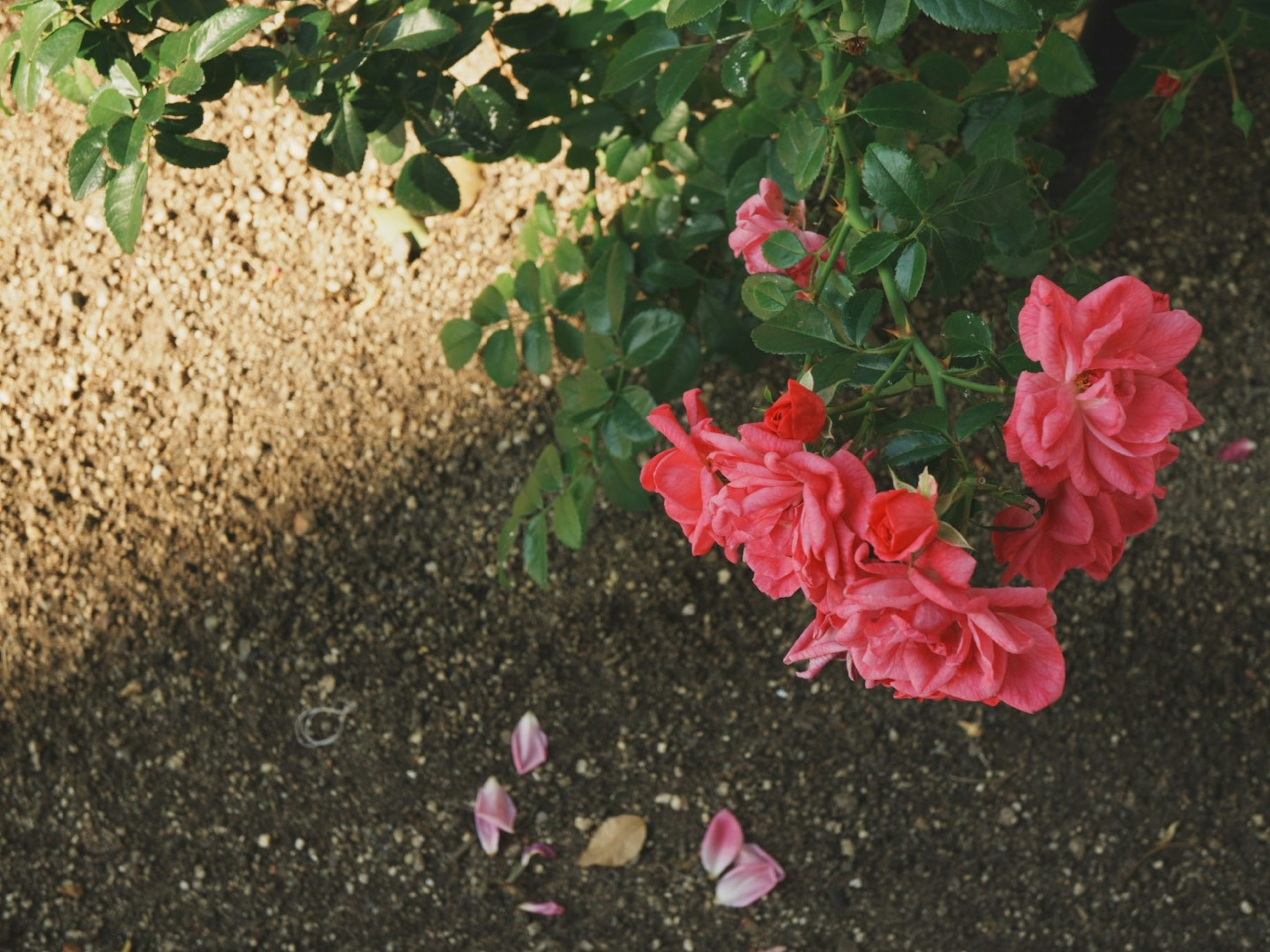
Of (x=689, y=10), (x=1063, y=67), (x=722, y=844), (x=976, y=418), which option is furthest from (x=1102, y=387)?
(x=722, y=844)

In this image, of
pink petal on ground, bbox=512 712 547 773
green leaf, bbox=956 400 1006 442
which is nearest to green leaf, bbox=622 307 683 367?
green leaf, bbox=956 400 1006 442

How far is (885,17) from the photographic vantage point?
0.57m

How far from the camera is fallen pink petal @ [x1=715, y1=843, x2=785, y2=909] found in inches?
52.4

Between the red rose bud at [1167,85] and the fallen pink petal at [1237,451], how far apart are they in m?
0.55

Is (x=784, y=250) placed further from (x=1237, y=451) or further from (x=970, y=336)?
(x=1237, y=451)

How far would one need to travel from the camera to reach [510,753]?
1.38 m

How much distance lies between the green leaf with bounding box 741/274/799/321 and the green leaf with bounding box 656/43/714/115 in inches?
7.6

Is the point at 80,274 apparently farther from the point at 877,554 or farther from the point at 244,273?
the point at 877,554

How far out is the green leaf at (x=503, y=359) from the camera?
1052mm

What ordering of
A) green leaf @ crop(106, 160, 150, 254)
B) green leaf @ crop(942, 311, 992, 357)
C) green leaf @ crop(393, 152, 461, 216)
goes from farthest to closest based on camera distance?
green leaf @ crop(393, 152, 461, 216)
green leaf @ crop(106, 160, 150, 254)
green leaf @ crop(942, 311, 992, 357)

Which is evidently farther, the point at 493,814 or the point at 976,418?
the point at 493,814

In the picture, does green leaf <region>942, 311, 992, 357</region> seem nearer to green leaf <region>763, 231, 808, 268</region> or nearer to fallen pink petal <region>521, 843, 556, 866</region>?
green leaf <region>763, 231, 808, 268</region>

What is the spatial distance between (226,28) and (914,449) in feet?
1.64

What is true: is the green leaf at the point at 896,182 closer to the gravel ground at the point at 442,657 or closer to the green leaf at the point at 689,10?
the green leaf at the point at 689,10
